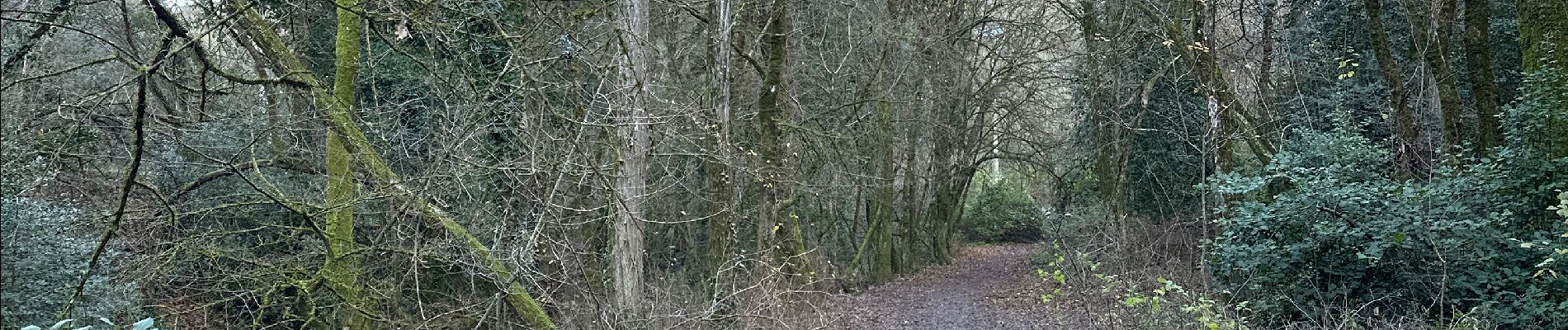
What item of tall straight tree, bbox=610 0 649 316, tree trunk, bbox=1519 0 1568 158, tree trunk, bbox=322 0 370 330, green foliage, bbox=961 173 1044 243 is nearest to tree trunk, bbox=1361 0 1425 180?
tree trunk, bbox=1519 0 1568 158

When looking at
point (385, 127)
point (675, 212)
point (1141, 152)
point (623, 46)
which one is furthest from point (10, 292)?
point (1141, 152)

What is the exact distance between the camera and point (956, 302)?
17109mm

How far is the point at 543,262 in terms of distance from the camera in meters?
9.30

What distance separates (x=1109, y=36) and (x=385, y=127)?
11256 millimetres

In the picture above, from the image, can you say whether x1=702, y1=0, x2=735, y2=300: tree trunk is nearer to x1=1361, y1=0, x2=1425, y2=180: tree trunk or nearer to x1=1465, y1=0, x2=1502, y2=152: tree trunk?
x1=1361, y1=0, x2=1425, y2=180: tree trunk

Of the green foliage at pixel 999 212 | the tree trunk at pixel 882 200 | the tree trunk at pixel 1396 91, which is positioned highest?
the tree trunk at pixel 1396 91

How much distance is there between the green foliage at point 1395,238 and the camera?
830 cm

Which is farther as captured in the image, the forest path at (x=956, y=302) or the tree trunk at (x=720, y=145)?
the forest path at (x=956, y=302)

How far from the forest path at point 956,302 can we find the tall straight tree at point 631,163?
4518 millimetres

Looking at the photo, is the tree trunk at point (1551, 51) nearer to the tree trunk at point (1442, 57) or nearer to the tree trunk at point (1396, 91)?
the tree trunk at point (1442, 57)

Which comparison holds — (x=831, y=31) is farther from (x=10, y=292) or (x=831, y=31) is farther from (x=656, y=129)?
(x=10, y=292)

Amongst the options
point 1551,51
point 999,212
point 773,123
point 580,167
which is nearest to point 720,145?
point 773,123

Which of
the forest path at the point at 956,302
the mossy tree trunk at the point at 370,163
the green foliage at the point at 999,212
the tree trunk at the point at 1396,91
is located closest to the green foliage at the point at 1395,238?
the tree trunk at the point at 1396,91

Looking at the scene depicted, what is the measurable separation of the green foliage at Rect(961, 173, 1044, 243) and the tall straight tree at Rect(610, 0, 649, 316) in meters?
21.4
